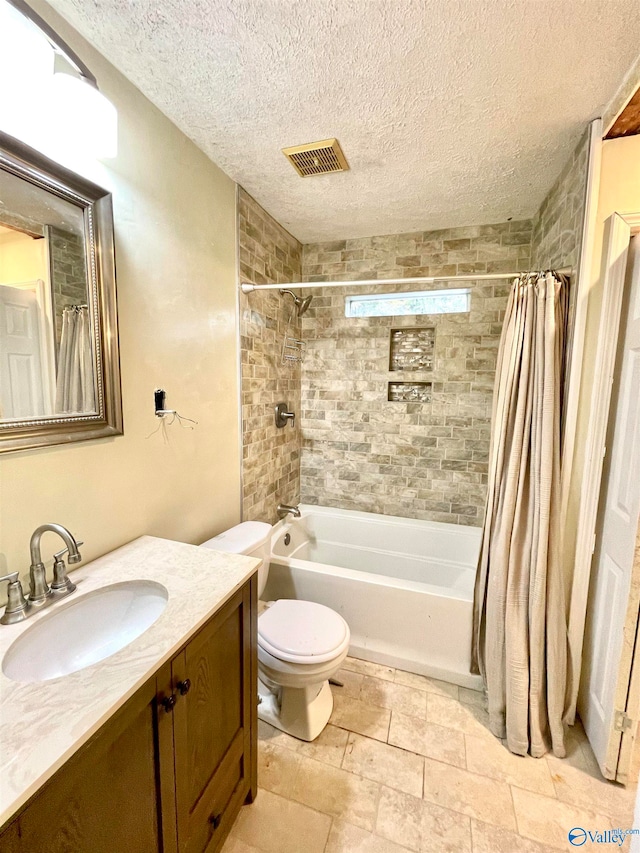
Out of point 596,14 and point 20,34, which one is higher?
point 596,14

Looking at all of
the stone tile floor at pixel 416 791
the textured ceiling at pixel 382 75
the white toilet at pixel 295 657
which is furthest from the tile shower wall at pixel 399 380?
the stone tile floor at pixel 416 791

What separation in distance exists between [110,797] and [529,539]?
5.21ft

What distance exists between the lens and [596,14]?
3.29ft

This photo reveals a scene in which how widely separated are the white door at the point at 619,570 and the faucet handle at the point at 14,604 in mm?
1875

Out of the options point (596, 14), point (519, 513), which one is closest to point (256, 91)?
point (596, 14)

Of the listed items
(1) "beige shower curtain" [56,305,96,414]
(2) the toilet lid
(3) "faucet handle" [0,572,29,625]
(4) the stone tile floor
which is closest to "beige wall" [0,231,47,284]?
(1) "beige shower curtain" [56,305,96,414]

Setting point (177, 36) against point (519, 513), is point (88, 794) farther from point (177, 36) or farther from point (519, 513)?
point (177, 36)

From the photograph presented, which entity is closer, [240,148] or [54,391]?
[54,391]

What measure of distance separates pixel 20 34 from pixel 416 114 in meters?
1.25

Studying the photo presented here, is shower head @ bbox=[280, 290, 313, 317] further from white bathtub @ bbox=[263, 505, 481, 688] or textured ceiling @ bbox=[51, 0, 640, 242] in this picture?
white bathtub @ bbox=[263, 505, 481, 688]

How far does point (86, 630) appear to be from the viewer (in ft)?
3.34

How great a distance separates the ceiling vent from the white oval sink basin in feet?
6.05

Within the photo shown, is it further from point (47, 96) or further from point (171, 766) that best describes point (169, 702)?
point (47, 96)

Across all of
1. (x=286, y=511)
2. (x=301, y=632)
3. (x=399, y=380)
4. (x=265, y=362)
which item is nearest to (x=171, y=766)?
(x=301, y=632)
